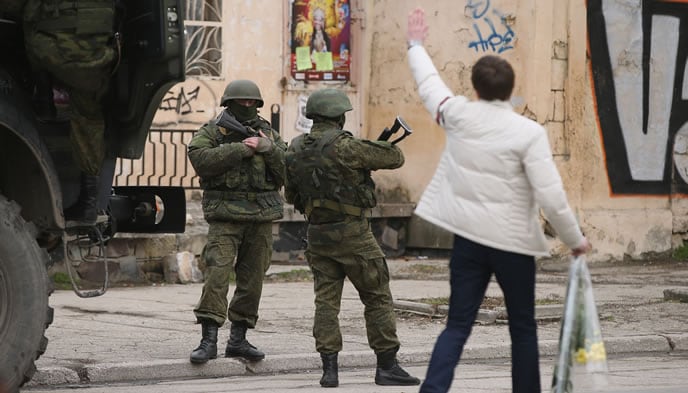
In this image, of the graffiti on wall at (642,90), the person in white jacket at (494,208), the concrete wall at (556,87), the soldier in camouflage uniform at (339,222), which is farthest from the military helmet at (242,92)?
the graffiti on wall at (642,90)

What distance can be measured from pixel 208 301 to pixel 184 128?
7192 millimetres

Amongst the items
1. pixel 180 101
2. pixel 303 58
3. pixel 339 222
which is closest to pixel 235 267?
pixel 339 222

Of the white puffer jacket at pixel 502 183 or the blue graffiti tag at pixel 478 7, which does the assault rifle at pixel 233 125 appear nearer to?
the white puffer jacket at pixel 502 183

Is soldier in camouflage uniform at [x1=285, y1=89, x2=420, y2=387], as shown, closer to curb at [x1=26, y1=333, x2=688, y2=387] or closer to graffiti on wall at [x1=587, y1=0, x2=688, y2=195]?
curb at [x1=26, y1=333, x2=688, y2=387]

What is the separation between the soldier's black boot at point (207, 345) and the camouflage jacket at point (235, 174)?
66cm

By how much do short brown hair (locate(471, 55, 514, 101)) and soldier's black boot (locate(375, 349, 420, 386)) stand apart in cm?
237

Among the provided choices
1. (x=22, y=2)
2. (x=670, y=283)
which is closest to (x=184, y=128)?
(x=670, y=283)

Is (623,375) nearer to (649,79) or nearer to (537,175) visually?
(537,175)

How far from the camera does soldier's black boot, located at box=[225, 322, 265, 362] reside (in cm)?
852

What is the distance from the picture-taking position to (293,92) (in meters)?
16.2

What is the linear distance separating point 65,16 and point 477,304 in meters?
2.50

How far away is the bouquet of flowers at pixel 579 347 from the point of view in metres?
5.63

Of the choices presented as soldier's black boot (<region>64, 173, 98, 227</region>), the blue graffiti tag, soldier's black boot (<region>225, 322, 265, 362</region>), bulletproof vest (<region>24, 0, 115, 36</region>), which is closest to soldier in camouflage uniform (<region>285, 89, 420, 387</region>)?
soldier's black boot (<region>225, 322, 265, 362</region>)

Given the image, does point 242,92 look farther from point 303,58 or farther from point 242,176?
point 303,58
